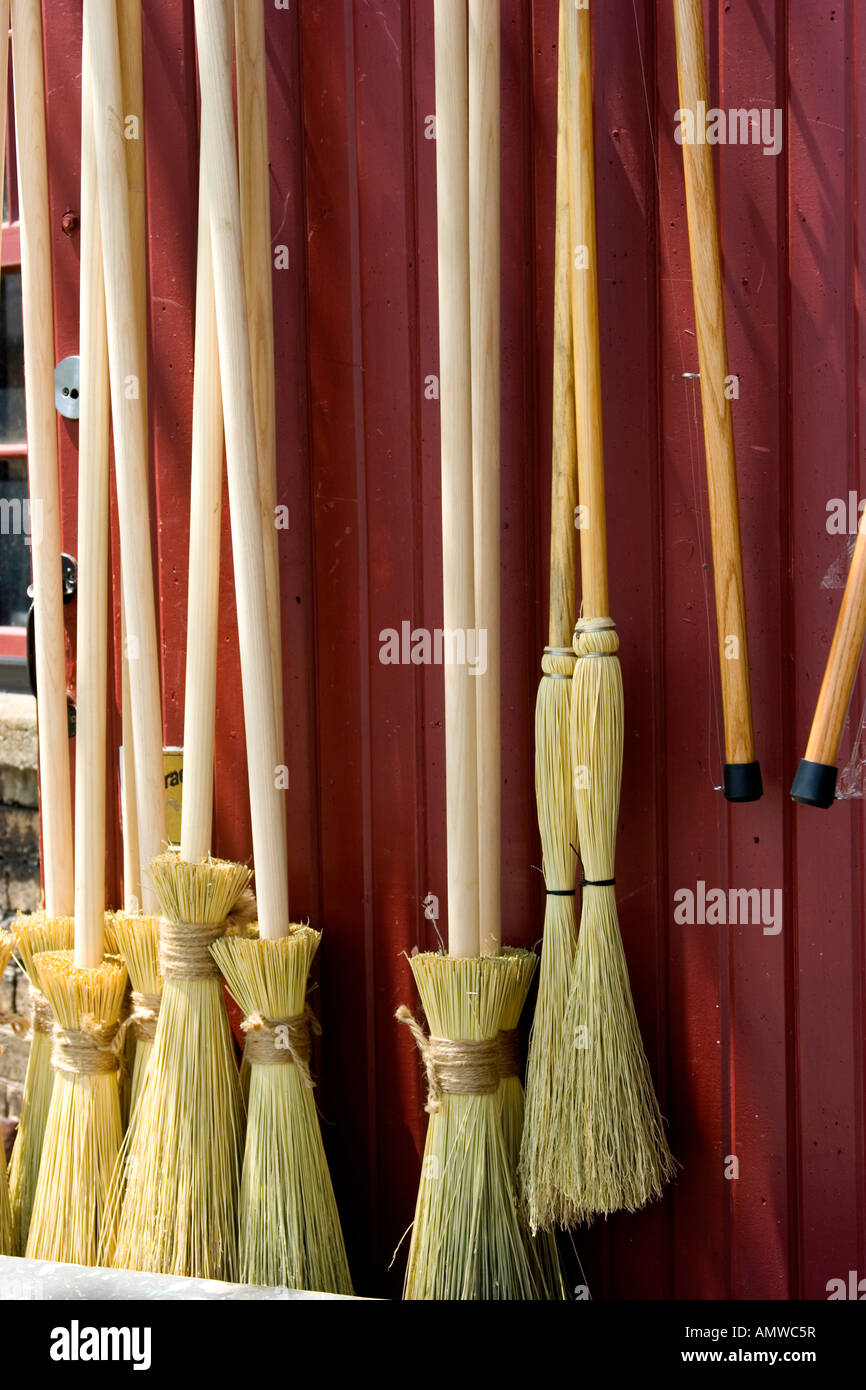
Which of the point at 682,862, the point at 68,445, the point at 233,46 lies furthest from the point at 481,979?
the point at 233,46

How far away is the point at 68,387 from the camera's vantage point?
2.53m

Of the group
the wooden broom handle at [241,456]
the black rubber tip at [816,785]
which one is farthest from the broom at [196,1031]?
the black rubber tip at [816,785]

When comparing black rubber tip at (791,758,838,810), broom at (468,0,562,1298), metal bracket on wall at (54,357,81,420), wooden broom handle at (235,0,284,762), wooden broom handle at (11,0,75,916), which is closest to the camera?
black rubber tip at (791,758,838,810)

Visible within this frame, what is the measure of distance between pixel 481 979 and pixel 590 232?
3.47ft

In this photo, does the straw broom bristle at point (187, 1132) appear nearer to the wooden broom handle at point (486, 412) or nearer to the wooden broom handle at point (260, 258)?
the wooden broom handle at point (260, 258)

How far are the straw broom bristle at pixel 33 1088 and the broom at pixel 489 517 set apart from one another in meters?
0.80

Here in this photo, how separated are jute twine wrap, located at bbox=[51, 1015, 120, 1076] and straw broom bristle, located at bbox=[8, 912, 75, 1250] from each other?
0.10m

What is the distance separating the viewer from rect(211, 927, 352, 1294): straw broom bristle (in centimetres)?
197

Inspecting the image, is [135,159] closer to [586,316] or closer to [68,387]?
[68,387]

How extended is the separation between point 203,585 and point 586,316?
74cm

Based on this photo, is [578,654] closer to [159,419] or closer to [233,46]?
[159,419]

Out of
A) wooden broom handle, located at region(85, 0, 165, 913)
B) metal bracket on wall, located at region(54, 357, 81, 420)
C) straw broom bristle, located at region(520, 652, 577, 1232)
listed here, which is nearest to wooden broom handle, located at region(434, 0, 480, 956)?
straw broom bristle, located at region(520, 652, 577, 1232)

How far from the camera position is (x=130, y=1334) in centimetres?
191

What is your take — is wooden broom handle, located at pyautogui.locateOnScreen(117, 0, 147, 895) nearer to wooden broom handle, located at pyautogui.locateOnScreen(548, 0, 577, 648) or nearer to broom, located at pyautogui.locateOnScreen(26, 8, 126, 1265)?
broom, located at pyautogui.locateOnScreen(26, 8, 126, 1265)
